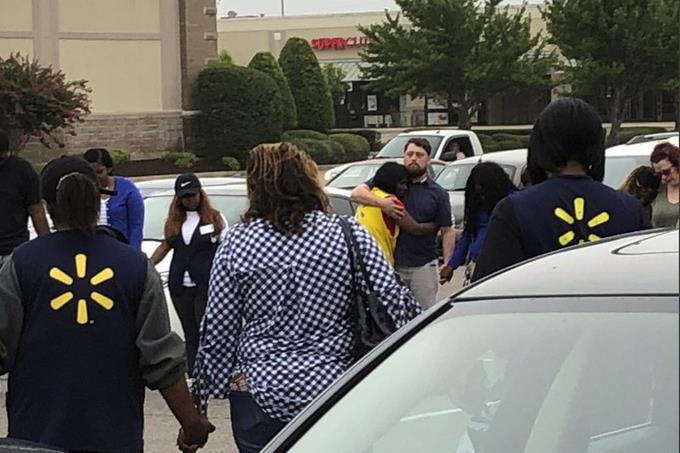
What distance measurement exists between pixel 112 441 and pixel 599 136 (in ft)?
6.71

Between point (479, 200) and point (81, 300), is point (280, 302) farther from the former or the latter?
point (479, 200)

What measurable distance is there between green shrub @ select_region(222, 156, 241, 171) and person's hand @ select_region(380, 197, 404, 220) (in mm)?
29244

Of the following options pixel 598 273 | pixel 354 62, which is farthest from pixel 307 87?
pixel 598 273

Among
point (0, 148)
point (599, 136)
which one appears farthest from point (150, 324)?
point (0, 148)

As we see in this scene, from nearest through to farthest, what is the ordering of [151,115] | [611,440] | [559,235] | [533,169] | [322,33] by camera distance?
[611,440] → [559,235] → [533,169] → [151,115] → [322,33]

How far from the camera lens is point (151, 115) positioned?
128 feet

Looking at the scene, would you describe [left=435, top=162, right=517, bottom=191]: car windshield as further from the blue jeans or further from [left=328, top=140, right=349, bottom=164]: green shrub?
[left=328, top=140, right=349, bottom=164]: green shrub

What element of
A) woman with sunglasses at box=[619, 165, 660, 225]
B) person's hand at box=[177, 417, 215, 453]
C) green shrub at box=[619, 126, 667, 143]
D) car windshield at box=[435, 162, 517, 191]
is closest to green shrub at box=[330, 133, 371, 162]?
green shrub at box=[619, 126, 667, 143]

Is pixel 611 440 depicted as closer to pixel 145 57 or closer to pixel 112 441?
pixel 112 441

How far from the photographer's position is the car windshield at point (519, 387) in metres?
2.94

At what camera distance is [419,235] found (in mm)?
8484

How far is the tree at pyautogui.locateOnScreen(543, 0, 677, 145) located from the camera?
38.1m

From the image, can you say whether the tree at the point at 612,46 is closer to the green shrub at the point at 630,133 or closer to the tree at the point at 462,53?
the green shrub at the point at 630,133

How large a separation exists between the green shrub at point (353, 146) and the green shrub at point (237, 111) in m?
2.76
